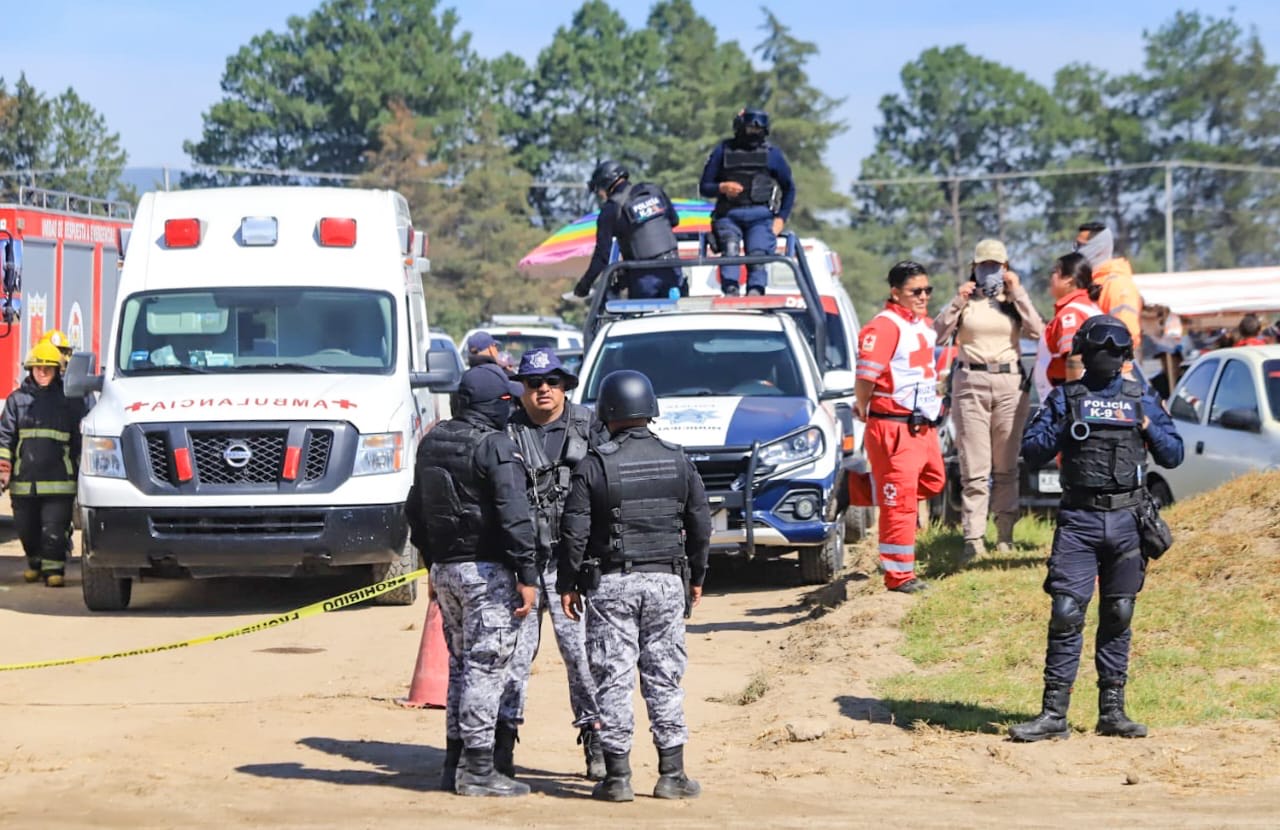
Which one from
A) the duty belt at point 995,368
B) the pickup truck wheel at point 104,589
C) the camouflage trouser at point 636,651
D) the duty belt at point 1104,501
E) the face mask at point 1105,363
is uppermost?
the duty belt at point 995,368

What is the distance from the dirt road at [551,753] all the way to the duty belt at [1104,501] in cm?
99

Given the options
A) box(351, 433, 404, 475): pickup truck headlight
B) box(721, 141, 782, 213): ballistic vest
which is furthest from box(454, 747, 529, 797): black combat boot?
box(721, 141, 782, 213): ballistic vest

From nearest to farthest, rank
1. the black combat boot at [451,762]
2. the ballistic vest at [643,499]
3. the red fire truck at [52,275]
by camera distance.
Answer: the ballistic vest at [643,499] < the black combat boot at [451,762] < the red fire truck at [52,275]

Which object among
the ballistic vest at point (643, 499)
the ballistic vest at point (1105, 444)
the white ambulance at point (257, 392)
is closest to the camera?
the ballistic vest at point (643, 499)

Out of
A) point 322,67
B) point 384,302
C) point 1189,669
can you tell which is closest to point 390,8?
point 322,67

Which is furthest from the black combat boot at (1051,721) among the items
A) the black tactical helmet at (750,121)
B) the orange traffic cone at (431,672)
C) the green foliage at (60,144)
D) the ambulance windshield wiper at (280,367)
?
the green foliage at (60,144)

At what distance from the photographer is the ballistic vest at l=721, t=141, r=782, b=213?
15445 mm

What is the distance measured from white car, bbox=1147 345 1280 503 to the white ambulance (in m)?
5.49

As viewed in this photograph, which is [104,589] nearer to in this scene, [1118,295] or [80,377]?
[80,377]

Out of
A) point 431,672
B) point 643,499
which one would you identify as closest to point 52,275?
point 431,672

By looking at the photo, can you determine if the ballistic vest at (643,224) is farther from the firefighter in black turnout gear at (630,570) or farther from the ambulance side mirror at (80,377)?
the firefighter in black turnout gear at (630,570)

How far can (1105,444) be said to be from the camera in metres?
7.95

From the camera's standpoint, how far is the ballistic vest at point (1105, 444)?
7934 millimetres

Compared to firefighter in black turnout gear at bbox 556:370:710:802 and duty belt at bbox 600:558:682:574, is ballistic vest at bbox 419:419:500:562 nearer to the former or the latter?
firefighter in black turnout gear at bbox 556:370:710:802
